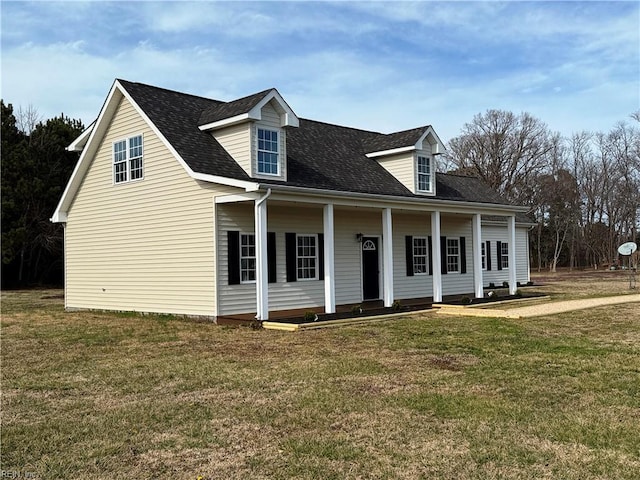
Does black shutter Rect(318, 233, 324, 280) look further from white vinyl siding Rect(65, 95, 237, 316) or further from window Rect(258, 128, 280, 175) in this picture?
white vinyl siding Rect(65, 95, 237, 316)

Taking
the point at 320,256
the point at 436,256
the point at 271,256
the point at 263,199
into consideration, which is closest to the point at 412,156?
the point at 436,256

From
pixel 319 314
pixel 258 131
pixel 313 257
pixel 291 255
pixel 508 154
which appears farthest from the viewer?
pixel 508 154

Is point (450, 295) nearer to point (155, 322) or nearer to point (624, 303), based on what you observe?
point (624, 303)

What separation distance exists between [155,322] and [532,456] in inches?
454

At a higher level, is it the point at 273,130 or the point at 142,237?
the point at 273,130

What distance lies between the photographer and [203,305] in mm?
14750

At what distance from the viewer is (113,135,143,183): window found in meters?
16.7

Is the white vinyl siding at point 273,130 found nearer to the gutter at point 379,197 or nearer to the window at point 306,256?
the gutter at point 379,197

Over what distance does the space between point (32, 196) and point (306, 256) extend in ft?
76.1

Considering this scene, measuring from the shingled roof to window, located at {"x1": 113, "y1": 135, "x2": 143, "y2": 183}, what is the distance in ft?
4.39

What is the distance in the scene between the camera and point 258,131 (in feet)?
50.1

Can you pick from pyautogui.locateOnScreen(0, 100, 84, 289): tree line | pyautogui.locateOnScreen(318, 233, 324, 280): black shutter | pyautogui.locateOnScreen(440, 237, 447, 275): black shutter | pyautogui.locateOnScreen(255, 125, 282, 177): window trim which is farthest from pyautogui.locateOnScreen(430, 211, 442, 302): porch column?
pyautogui.locateOnScreen(0, 100, 84, 289): tree line

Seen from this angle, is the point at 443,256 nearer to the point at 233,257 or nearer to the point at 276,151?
the point at 276,151

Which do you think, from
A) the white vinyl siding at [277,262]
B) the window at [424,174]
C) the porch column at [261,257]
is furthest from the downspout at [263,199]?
the window at [424,174]
